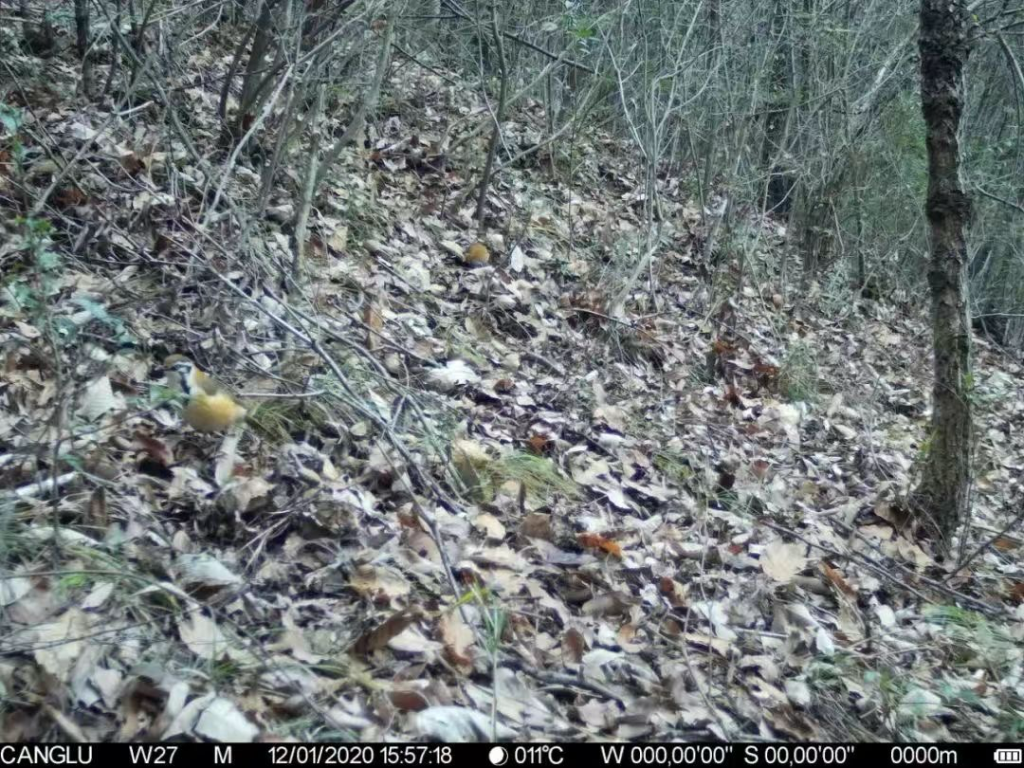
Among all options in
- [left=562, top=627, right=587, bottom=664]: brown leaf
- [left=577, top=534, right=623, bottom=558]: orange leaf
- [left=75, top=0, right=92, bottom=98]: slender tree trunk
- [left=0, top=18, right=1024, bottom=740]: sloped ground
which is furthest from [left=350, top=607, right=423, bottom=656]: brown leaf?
[left=75, top=0, right=92, bottom=98]: slender tree trunk

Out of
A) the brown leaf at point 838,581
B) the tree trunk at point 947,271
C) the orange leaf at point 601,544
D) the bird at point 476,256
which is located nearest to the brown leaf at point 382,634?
the orange leaf at point 601,544

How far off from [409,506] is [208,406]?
892 mm

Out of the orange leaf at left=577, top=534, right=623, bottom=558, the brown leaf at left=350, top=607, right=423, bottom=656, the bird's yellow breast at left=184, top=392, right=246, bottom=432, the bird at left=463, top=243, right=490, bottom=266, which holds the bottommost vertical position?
the orange leaf at left=577, top=534, right=623, bottom=558

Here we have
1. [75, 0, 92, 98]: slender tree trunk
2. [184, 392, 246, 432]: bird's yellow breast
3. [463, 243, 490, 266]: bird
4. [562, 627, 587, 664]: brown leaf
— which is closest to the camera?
[562, 627, 587, 664]: brown leaf

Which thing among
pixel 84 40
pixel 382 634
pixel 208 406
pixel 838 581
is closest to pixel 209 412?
pixel 208 406

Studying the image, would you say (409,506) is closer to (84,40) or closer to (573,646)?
(573,646)

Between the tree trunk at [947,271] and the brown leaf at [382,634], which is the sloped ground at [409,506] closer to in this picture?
the brown leaf at [382,634]

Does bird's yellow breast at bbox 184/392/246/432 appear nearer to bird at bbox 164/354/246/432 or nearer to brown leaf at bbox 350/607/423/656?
bird at bbox 164/354/246/432

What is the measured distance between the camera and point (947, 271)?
5227 millimetres

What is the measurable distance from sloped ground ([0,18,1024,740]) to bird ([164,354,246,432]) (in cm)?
9

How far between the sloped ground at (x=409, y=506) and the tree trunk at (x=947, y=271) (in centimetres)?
22

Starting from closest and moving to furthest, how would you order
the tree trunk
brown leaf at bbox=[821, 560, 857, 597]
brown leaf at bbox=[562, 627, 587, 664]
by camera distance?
brown leaf at bbox=[562, 627, 587, 664] → brown leaf at bbox=[821, 560, 857, 597] → the tree trunk

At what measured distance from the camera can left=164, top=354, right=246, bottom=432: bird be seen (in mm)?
3803

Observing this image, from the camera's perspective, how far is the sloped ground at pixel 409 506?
2.97m
